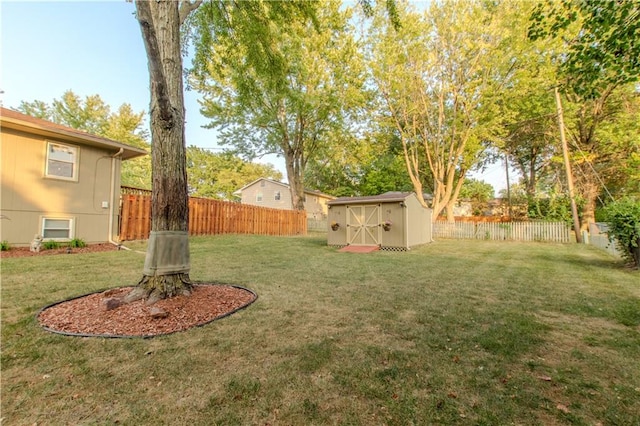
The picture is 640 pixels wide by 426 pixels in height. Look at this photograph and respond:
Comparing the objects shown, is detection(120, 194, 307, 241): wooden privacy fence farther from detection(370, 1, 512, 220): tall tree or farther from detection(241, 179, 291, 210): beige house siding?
detection(370, 1, 512, 220): tall tree

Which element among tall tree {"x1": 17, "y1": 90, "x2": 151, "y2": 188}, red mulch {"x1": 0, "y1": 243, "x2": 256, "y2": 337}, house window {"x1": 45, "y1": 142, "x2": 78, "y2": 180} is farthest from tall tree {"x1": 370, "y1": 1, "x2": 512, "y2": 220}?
tall tree {"x1": 17, "y1": 90, "x2": 151, "y2": 188}

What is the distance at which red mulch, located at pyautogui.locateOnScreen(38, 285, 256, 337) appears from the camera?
264 centimetres

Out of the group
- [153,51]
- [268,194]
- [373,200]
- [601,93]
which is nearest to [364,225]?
[373,200]

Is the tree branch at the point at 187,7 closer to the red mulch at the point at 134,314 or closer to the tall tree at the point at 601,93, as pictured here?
the red mulch at the point at 134,314

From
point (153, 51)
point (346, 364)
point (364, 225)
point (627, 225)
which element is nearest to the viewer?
point (346, 364)

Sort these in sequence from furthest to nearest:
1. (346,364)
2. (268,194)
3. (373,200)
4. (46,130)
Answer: (268,194) < (373,200) < (46,130) < (346,364)

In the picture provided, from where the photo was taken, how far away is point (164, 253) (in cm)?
326

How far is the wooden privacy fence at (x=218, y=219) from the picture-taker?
9398mm

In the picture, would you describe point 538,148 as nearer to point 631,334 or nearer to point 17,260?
point 631,334

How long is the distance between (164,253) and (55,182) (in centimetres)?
749

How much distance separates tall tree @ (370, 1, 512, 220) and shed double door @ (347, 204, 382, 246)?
20.9ft

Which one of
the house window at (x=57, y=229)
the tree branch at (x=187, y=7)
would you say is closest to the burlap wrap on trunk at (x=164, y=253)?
the tree branch at (x=187, y=7)

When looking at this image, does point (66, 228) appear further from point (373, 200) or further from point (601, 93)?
point (601, 93)

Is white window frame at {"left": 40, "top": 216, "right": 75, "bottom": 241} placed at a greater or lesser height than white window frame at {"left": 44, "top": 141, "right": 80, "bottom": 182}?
lesser
